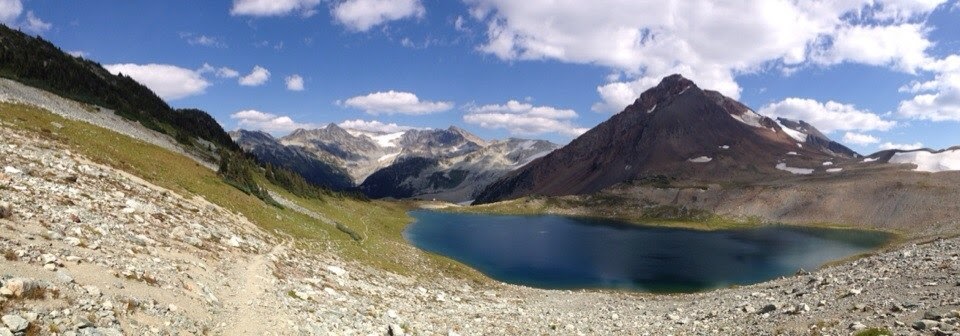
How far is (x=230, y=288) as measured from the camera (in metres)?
20.6

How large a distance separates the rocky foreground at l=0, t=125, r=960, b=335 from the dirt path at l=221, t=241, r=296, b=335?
77mm

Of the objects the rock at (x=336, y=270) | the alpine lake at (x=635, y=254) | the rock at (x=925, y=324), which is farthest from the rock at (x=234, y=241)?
the alpine lake at (x=635, y=254)

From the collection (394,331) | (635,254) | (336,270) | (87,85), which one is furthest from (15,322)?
(635,254)

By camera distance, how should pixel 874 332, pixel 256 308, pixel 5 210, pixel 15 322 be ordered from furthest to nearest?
pixel 874 332 → pixel 256 308 → pixel 5 210 → pixel 15 322

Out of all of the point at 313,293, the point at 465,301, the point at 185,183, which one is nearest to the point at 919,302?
the point at 465,301

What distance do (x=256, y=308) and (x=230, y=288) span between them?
6.72ft

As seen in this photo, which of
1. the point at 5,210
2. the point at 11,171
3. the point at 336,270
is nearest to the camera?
the point at 5,210

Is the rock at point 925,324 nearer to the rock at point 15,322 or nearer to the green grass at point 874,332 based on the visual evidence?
the green grass at point 874,332

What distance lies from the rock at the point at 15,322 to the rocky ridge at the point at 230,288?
0.03 m

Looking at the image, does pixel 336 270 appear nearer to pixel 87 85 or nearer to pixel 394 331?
pixel 394 331

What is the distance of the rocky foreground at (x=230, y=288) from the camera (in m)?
14.0

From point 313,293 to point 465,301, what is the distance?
15.5m

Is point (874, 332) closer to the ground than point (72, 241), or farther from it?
farther from it

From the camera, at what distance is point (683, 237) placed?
498ft
